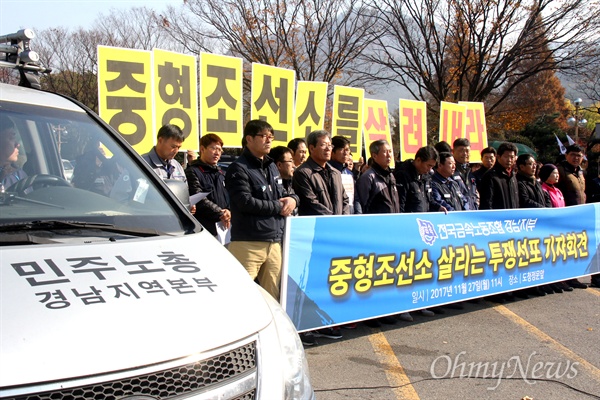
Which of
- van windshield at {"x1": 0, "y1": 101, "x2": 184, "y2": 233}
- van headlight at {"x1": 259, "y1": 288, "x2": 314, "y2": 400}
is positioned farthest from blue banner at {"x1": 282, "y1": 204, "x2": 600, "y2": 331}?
van headlight at {"x1": 259, "y1": 288, "x2": 314, "y2": 400}

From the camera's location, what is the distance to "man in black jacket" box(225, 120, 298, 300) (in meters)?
4.60

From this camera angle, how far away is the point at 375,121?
8969 mm

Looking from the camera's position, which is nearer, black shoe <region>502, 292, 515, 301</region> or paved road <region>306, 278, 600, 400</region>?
paved road <region>306, 278, 600, 400</region>

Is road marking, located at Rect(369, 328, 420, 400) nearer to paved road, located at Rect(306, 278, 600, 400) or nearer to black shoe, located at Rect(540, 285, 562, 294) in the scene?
paved road, located at Rect(306, 278, 600, 400)

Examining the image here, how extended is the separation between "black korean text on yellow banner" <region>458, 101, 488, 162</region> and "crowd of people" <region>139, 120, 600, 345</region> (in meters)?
2.03

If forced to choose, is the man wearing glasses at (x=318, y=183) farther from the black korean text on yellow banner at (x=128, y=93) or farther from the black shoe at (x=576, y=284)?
the black shoe at (x=576, y=284)

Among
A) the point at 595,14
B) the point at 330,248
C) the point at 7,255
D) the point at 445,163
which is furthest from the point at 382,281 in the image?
the point at 595,14

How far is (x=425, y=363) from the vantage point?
4.48 meters

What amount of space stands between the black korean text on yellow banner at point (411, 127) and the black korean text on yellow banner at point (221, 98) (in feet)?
10.3

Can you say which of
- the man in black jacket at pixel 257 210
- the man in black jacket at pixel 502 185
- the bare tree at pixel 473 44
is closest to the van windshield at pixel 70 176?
the man in black jacket at pixel 257 210

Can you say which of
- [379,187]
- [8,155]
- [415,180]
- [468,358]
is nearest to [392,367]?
[468,358]

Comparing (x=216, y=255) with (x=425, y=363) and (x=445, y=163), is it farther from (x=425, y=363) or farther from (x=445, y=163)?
(x=445, y=163)

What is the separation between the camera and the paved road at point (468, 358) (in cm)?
397

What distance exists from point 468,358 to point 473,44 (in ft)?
52.7
